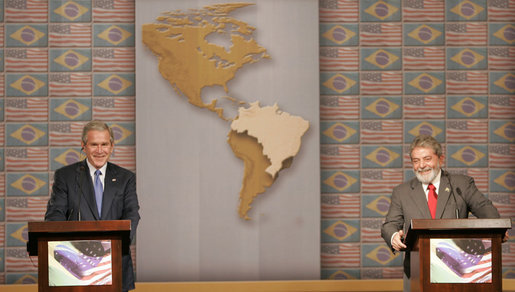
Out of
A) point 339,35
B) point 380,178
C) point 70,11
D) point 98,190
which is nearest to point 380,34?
point 339,35

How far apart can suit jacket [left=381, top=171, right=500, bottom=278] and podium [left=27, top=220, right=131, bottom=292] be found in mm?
1383

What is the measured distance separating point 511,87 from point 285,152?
186 cm

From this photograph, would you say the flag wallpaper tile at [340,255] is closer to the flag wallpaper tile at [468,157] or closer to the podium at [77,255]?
the flag wallpaper tile at [468,157]

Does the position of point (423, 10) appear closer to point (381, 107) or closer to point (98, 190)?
point (381, 107)

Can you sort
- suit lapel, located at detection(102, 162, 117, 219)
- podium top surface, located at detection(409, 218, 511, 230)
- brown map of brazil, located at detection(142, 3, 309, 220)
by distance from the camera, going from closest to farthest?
podium top surface, located at detection(409, 218, 511, 230) < suit lapel, located at detection(102, 162, 117, 219) < brown map of brazil, located at detection(142, 3, 309, 220)

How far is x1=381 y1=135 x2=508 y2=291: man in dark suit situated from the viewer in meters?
3.16

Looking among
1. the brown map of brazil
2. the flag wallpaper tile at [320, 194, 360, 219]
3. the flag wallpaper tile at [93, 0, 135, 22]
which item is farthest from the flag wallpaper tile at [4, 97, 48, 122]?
the flag wallpaper tile at [320, 194, 360, 219]

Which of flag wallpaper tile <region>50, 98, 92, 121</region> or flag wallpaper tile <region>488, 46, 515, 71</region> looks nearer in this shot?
flag wallpaper tile <region>50, 98, 92, 121</region>

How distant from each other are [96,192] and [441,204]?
1.78m

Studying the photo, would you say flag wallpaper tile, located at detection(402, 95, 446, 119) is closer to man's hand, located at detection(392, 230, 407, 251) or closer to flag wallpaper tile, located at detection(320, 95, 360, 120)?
flag wallpaper tile, located at detection(320, 95, 360, 120)

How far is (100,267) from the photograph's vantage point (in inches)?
104

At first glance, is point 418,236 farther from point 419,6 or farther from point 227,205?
point 419,6

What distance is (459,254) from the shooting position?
2619 millimetres

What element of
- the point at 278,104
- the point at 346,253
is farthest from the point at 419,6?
the point at 346,253
